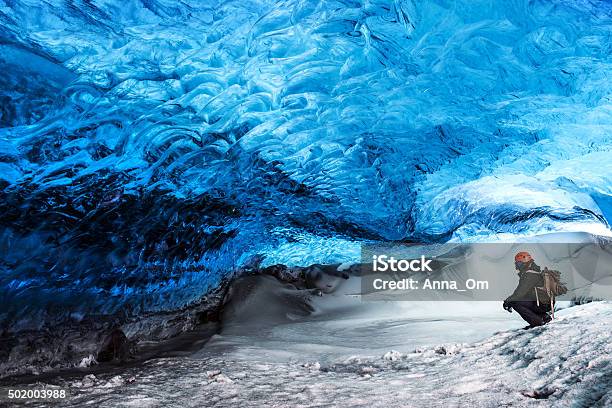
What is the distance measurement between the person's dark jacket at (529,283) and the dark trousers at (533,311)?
0.27ft

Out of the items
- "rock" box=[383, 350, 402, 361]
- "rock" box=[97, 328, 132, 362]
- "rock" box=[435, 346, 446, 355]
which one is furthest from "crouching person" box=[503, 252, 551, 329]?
"rock" box=[97, 328, 132, 362]

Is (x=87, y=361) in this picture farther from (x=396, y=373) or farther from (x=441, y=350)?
(x=441, y=350)

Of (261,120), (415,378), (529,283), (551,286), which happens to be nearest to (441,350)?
(415,378)

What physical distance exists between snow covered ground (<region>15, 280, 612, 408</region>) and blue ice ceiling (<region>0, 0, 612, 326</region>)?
2.33 meters

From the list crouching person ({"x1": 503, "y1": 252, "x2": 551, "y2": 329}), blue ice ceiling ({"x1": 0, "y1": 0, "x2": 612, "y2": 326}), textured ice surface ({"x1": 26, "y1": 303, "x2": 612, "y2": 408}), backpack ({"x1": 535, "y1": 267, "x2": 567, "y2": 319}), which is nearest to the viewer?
textured ice surface ({"x1": 26, "y1": 303, "x2": 612, "y2": 408})

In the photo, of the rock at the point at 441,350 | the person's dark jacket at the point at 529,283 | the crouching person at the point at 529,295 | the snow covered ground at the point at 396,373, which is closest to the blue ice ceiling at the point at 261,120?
the crouching person at the point at 529,295

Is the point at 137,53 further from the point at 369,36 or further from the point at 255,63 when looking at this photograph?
the point at 369,36

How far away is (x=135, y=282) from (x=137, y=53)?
18.9ft

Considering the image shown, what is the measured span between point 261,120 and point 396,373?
3.62 meters

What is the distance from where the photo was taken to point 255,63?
5133 millimetres

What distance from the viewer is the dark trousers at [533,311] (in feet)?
19.4

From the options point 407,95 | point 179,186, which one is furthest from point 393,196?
point 179,186

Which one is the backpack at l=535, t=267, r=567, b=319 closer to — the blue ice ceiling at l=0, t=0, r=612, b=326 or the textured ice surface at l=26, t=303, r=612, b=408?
the textured ice surface at l=26, t=303, r=612, b=408

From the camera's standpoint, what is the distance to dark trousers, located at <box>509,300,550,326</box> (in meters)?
5.90
